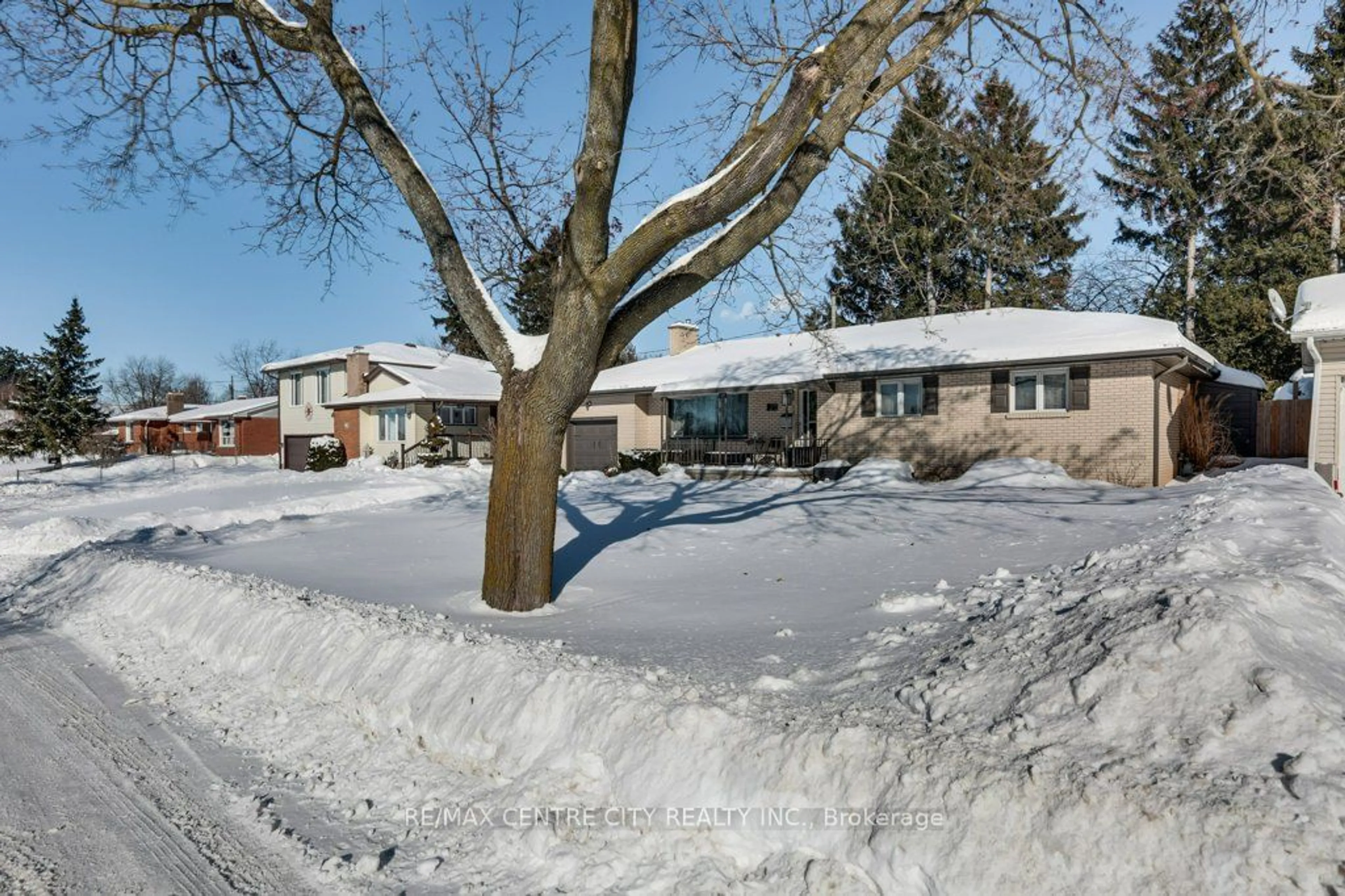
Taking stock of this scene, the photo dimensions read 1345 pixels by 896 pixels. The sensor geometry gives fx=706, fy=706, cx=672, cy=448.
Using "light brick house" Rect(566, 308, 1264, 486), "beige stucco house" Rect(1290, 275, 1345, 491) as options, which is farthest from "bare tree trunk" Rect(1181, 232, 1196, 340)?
"beige stucco house" Rect(1290, 275, 1345, 491)

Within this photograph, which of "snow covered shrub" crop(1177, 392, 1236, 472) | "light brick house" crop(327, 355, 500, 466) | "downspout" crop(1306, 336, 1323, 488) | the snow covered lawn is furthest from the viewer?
"light brick house" crop(327, 355, 500, 466)

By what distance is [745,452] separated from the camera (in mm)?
22266

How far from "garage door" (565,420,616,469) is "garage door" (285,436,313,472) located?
52.1 ft

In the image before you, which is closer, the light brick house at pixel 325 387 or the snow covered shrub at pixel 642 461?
the snow covered shrub at pixel 642 461

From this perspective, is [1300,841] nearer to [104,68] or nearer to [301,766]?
[301,766]

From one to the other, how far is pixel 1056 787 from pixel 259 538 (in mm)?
12304

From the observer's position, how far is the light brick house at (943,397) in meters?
16.4

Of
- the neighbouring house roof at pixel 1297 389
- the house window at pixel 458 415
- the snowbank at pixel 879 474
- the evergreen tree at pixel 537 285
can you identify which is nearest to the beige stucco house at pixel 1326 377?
the snowbank at pixel 879 474

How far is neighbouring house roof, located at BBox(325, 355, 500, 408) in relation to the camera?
2919 cm

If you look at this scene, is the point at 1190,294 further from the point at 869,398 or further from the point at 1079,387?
the point at 869,398

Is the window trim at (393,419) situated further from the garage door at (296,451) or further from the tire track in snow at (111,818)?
the tire track in snow at (111,818)

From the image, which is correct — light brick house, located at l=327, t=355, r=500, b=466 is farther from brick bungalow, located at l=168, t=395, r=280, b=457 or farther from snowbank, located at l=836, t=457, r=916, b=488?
snowbank, located at l=836, t=457, r=916, b=488

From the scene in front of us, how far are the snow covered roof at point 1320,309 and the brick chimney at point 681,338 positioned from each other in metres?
18.8

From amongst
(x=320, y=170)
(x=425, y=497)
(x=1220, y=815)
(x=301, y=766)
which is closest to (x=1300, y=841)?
(x=1220, y=815)
